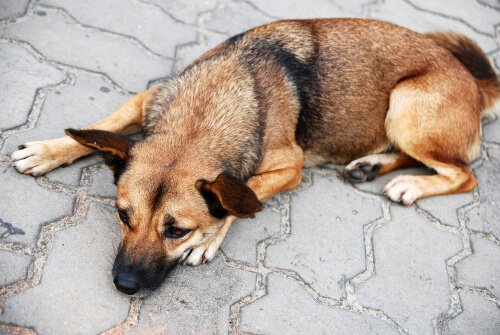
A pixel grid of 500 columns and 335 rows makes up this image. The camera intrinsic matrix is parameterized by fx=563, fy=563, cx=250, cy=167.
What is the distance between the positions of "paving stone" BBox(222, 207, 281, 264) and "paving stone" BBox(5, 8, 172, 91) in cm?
164

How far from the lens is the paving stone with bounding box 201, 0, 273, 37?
5.77m

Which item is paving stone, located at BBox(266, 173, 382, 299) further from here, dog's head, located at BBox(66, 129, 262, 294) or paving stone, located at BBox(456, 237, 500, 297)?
dog's head, located at BBox(66, 129, 262, 294)

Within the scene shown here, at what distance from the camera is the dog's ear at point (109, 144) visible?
315 centimetres

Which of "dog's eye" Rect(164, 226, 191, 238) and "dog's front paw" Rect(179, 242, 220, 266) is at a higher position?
"dog's eye" Rect(164, 226, 191, 238)

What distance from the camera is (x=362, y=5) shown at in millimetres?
6410

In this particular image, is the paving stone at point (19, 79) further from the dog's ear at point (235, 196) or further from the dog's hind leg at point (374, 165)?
the dog's hind leg at point (374, 165)

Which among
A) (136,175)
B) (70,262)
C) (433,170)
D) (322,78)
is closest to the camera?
(136,175)

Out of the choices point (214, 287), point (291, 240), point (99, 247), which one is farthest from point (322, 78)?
point (99, 247)

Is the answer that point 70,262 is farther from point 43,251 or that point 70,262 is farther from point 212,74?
point 212,74

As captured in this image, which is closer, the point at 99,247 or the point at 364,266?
the point at 99,247

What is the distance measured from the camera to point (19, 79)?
4.63 m

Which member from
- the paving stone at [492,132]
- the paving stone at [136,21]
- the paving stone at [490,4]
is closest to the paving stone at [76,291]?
the paving stone at [136,21]

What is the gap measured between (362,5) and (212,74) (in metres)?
3.12

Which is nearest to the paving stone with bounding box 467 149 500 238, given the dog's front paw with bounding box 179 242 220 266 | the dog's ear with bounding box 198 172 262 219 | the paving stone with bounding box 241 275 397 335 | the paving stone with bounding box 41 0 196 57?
the paving stone with bounding box 241 275 397 335
